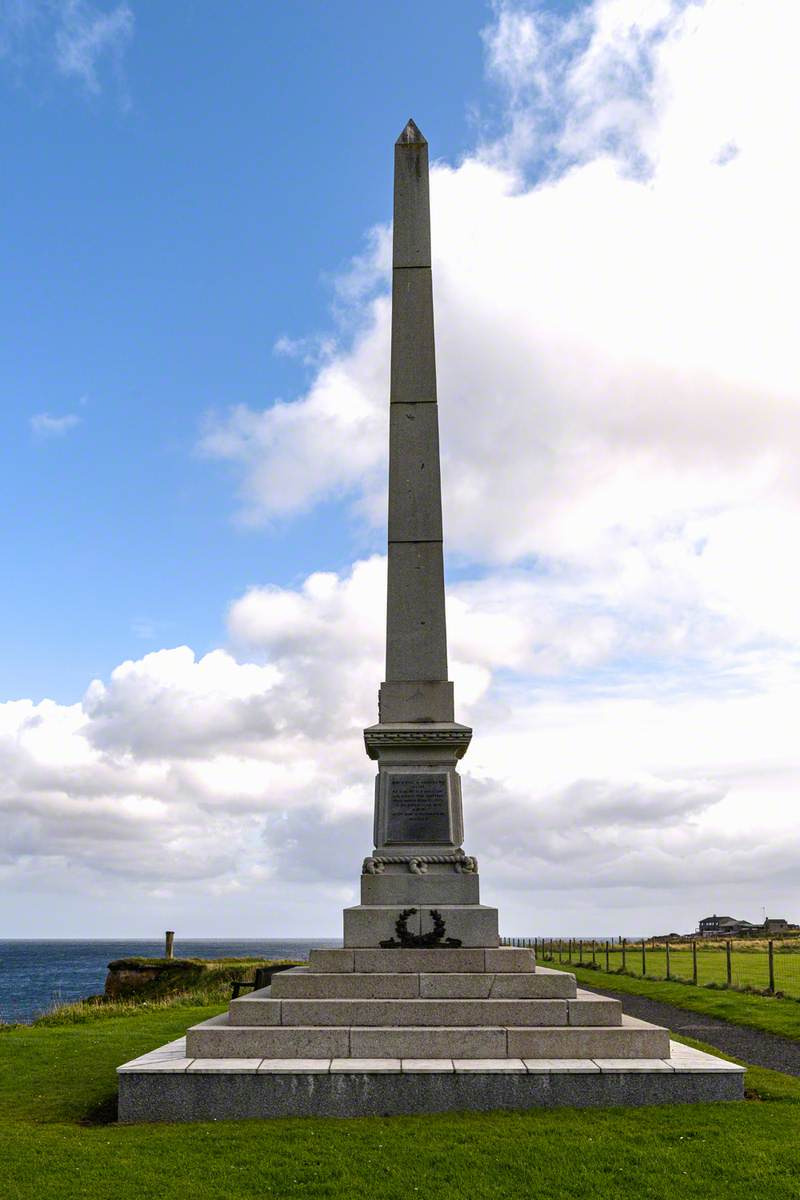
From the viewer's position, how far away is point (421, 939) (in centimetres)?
1167

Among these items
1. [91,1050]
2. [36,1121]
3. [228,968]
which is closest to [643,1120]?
[36,1121]

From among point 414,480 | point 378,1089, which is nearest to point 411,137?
point 414,480

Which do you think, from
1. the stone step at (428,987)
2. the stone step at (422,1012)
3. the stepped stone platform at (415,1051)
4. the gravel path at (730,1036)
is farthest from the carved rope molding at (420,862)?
the gravel path at (730,1036)

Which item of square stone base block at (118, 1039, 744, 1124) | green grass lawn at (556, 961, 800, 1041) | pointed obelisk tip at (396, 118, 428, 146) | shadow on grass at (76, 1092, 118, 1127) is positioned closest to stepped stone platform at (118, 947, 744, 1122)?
square stone base block at (118, 1039, 744, 1124)

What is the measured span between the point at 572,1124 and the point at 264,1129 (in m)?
2.72

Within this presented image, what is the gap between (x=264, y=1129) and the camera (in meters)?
8.67

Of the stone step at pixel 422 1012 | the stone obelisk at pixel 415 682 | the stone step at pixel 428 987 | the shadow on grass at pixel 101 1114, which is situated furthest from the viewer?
the stone obelisk at pixel 415 682

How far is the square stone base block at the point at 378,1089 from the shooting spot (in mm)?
9250

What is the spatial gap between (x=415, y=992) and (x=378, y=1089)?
159cm

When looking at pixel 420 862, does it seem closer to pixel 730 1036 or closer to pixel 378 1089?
pixel 378 1089

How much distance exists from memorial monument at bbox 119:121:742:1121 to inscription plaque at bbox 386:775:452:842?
0.7 inches

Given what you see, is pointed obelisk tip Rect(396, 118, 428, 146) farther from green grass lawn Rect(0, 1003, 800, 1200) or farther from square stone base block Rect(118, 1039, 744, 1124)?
green grass lawn Rect(0, 1003, 800, 1200)

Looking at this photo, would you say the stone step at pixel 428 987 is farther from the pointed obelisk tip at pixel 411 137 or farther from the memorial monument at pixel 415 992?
the pointed obelisk tip at pixel 411 137

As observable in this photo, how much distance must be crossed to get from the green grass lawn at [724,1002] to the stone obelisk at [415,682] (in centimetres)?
899
